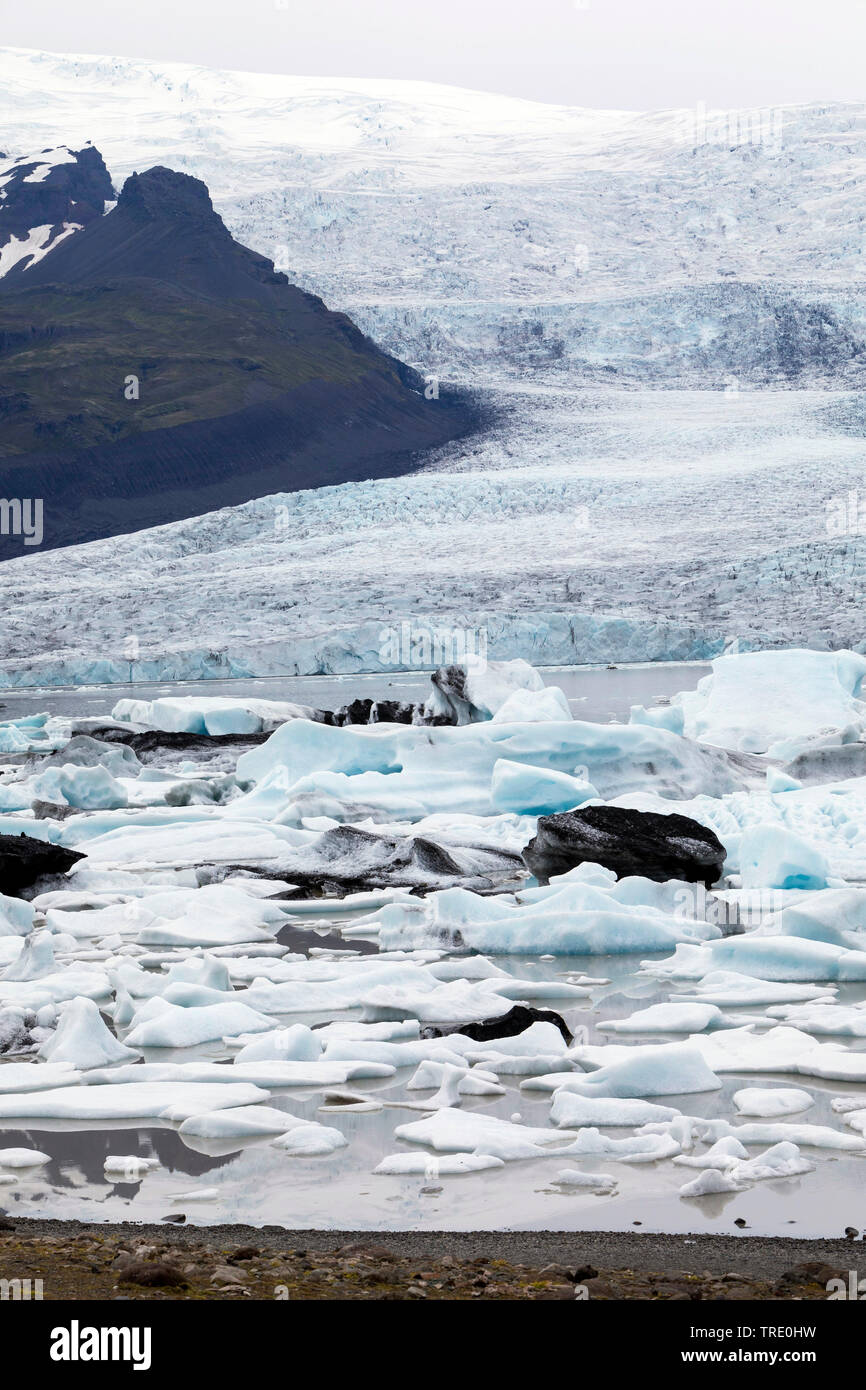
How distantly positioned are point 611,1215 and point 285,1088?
1.42m

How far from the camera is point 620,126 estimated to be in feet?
264

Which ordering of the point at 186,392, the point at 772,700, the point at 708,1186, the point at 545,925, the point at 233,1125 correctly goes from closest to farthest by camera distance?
the point at 708,1186, the point at 233,1125, the point at 545,925, the point at 772,700, the point at 186,392

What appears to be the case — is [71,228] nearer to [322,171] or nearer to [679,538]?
[322,171]

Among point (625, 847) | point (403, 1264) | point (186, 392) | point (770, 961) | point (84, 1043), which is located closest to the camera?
point (403, 1264)

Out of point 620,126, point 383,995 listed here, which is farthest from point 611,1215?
point 620,126

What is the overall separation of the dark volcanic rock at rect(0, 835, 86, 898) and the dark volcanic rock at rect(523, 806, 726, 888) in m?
2.74

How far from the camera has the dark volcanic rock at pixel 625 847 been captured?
7.96 metres

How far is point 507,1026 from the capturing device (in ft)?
15.9

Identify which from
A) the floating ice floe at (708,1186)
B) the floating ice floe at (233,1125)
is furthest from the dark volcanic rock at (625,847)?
the floating ice floe at (708,1186)

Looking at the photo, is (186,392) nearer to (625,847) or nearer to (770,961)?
(625,847)

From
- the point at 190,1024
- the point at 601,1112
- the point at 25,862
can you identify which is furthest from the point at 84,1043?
the point at 25,862

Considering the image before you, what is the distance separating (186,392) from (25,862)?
58292 millimetres
